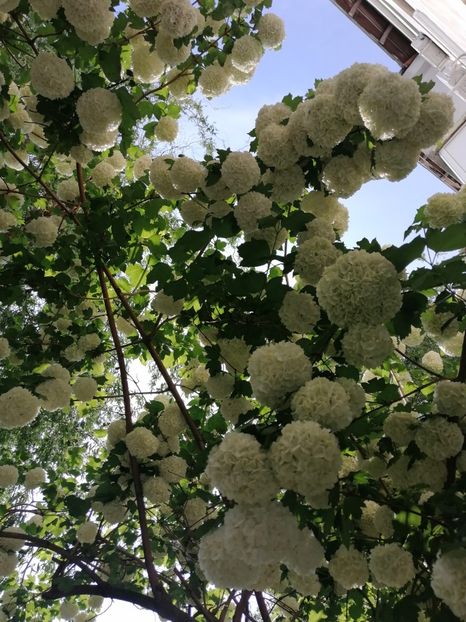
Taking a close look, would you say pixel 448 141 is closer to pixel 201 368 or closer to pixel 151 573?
pixel 201 368

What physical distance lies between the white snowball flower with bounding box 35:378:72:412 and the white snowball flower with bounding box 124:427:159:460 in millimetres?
425

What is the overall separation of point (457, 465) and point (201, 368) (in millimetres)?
1732

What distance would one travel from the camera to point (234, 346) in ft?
7.48

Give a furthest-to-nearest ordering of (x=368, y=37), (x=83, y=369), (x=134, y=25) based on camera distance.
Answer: (x=368, y=37)
(x=83, y=369)
(x=134, y=25)

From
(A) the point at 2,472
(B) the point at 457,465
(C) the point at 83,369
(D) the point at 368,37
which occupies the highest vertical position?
(D) the point at 368,37

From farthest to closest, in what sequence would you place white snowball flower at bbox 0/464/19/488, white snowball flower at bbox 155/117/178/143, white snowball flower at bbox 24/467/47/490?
1. white snowball flower at bbox 24/467/47/490
2. white snowball flower at bbox 0/464/19/488
3. white snowball flower at bbox 155/117/178/143

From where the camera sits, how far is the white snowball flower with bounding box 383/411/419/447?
1.71 metres

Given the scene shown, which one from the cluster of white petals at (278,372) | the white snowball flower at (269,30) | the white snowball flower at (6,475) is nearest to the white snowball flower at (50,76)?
the white snowball flower at (269,30)

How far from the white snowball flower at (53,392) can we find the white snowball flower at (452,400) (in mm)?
1867

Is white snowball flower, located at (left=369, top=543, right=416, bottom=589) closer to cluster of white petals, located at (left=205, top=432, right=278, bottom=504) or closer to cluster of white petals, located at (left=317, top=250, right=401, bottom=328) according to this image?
cluster of white petals, located at (left=205, top=432, right=278, bottom=504)

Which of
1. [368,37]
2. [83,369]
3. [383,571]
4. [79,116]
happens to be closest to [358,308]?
[383,571]

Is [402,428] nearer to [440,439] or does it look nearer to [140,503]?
[440,439]

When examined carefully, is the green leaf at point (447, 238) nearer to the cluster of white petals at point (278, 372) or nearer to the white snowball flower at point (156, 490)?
the cluster of white petals at point (278, 372)

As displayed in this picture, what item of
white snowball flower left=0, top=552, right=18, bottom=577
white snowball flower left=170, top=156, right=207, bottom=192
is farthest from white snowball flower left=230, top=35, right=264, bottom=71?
white snowball flower left=0, top=552, right=18, bottom=577
